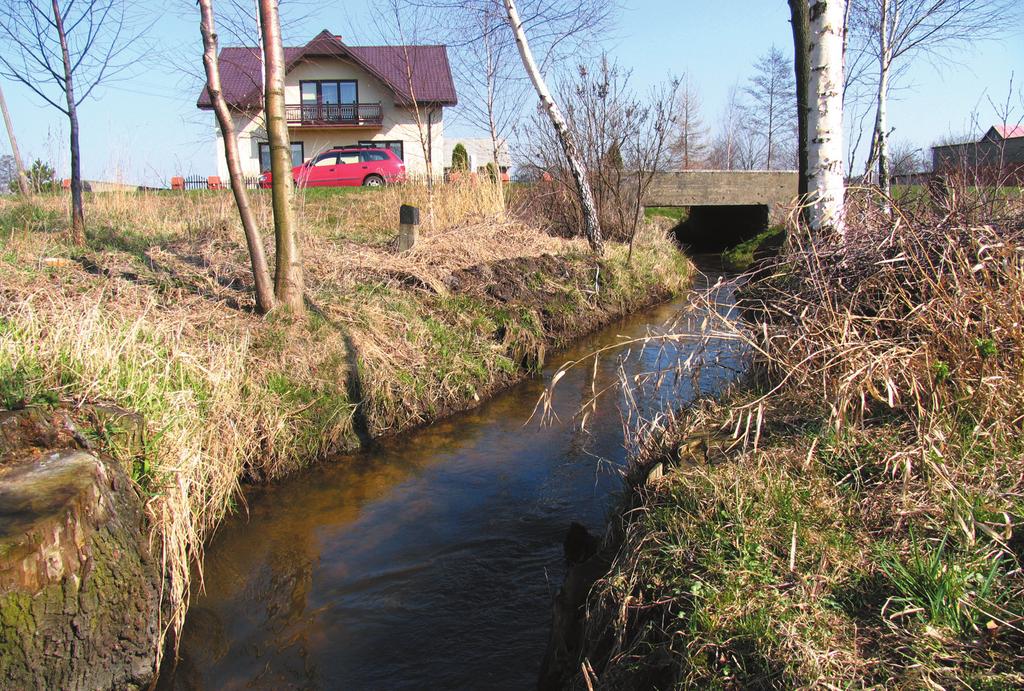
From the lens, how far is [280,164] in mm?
6316

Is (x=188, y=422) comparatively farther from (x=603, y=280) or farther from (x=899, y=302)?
(x=603, y=280)

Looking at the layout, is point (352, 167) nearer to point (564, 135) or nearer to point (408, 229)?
point (564, 135)

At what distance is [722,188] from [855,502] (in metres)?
17.1

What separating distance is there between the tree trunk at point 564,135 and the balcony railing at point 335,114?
2230 cm

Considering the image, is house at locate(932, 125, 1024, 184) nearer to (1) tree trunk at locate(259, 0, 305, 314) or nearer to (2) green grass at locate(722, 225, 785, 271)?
(1) tree trunk at locate(259, 0, 305, 314)

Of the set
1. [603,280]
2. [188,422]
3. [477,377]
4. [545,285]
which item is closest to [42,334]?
[188,422]

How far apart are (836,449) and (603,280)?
8500 mm

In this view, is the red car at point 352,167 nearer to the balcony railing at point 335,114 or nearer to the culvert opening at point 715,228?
the culvert opening at point 715,228

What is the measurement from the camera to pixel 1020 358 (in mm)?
3365

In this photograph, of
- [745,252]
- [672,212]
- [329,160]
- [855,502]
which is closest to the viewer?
[855,502]

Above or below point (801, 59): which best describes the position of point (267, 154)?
above

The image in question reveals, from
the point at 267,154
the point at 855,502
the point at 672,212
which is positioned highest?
the point at 267,154

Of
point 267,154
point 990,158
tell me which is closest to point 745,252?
point 990,158

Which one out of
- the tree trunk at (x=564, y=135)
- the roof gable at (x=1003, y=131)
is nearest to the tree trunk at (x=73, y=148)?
the tree trunk at (x=564, y=135)
